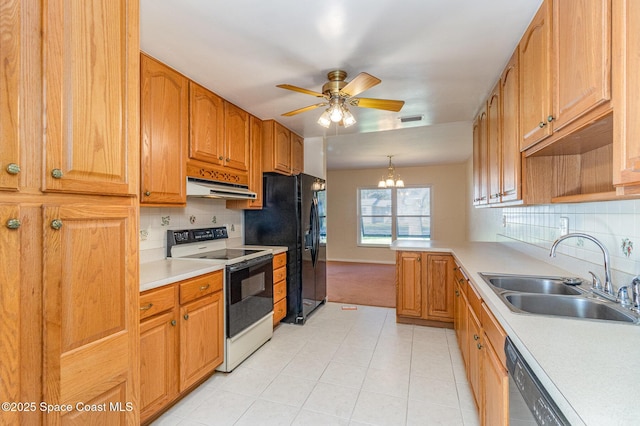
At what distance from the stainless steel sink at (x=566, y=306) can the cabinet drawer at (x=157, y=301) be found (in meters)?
1.79

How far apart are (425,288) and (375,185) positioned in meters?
4.36

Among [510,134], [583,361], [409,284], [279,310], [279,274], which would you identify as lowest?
[279,310]

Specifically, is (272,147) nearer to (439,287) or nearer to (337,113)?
(337,113)

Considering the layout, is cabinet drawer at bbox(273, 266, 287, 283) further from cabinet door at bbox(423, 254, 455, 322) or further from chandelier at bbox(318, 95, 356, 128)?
chandelier at bbox(318, 95, 356, 128)

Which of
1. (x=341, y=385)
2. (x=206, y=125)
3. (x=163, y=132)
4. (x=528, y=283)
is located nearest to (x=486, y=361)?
(x=528, y=283)

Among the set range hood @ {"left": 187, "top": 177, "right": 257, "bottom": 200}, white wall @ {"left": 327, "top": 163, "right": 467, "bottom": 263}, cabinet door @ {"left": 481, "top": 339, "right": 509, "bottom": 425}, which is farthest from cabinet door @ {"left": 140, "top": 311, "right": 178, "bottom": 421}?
white wall @ {"left": 327, "top": 163, "right": 467, "bottom": 263}

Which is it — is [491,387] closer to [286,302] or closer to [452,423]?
[452,423]

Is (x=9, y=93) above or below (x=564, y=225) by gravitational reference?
above

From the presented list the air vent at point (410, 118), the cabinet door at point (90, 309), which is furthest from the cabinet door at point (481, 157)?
the cabinet door at point (90, 309)

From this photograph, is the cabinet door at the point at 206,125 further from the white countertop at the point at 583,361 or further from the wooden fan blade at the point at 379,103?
the white countertop at the point at 583,361

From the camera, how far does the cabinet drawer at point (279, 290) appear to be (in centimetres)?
306

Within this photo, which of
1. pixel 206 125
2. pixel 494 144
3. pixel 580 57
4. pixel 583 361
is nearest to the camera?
pixel 583 361

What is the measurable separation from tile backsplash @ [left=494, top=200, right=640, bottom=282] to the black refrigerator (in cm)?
214

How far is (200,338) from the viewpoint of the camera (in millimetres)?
2041
